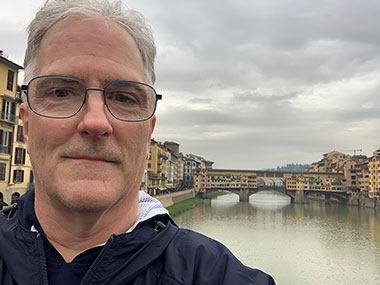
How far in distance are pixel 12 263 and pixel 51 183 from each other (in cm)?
28

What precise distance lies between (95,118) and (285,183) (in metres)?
64.8

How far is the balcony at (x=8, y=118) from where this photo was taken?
15336 mm

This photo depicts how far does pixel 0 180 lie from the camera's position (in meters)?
15.5

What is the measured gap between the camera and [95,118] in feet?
3.25

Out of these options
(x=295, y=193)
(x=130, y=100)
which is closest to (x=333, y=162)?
(x=295, y=193)

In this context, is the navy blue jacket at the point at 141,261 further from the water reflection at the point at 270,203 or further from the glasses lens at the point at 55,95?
the water reflection at the point at 270,203

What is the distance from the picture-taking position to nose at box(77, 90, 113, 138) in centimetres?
98

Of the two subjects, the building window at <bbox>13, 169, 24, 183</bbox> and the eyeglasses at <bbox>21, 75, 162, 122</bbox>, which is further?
the building window at <bbox>13, 169, 24, 183</bbox>

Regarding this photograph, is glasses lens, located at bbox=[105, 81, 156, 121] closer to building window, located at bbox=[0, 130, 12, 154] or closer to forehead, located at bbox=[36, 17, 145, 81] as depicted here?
forehead, located at bbox=[36, 17, 145, 81]

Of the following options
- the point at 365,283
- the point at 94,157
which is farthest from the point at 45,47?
the point at 365,283

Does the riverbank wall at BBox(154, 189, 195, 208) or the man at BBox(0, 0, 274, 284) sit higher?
the man at BBox(0, 0, 274, 284)

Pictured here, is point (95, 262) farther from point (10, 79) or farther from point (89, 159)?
point (10, 79)

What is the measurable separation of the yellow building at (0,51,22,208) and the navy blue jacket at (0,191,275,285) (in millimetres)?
16536


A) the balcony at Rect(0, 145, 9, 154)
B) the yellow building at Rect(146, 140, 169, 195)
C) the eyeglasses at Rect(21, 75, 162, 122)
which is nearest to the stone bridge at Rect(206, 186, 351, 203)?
the yellow building at Rect(146, 140, 169, 195)
